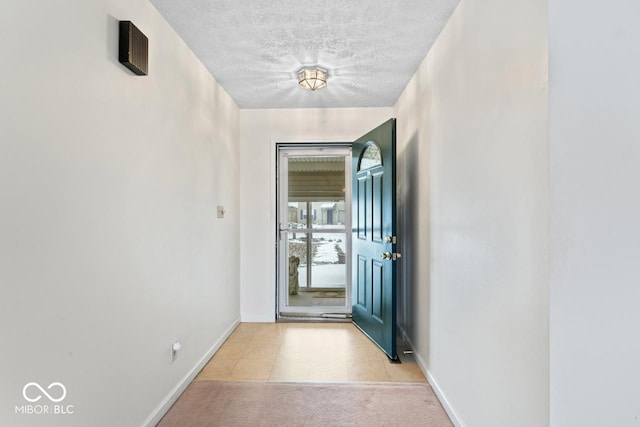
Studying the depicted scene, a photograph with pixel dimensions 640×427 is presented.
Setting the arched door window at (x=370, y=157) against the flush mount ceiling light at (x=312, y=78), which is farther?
the arched door window at (x=370, y=157)

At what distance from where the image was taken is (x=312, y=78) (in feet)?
9.90

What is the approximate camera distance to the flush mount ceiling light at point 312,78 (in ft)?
9.70

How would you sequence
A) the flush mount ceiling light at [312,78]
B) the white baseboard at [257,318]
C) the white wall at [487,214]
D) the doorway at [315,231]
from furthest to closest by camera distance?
the doorway at [315,231] → the white baseboard at [257,318] → the flush mount ceiling light at [312,78] → the white wall at [487,214]

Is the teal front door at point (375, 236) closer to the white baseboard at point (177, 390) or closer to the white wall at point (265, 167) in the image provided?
the white wall at point (265, 167)

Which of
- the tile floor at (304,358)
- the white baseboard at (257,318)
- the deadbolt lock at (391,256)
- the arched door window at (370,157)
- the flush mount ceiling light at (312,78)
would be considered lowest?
the tile floor at (304,358)

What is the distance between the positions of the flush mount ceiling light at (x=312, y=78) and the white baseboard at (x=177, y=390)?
8.02 ft

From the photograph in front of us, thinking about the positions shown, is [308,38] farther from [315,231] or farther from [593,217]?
[315,231]

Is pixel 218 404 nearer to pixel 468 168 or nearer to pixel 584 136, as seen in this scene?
pixel 468 168

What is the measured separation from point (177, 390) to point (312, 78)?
2.58 meters

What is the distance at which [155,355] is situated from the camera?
80.3 inches

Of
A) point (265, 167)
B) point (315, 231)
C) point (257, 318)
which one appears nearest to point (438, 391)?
point (257, 318)

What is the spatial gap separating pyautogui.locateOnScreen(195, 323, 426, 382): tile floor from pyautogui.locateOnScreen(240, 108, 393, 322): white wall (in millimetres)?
411

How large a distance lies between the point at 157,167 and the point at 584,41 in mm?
2093

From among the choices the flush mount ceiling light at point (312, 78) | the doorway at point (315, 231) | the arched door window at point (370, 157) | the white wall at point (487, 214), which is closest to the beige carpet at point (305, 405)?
the white wall at point (487, 214)
